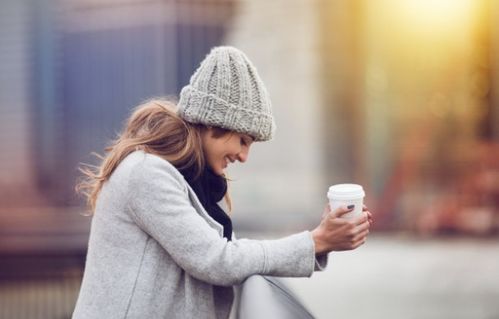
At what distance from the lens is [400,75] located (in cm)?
694

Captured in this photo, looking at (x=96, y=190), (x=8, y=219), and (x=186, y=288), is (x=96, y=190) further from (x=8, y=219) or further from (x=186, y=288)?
(x=8, y=219)

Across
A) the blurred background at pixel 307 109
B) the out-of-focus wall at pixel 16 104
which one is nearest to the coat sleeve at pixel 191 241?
the blurred background at pixel 307 109

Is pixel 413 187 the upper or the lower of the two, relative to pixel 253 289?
lower

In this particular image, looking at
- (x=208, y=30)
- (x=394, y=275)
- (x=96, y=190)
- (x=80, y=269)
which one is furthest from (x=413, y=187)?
(x=96, y=190)

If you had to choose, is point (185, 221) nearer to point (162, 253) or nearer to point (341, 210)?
point (162, 253)

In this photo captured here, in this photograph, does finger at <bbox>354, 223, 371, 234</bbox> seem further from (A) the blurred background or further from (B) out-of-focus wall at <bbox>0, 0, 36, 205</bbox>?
(B) out-of-focus wall at <bbox>0, 0, 36, 205</bbox>

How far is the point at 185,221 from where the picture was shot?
196 cm

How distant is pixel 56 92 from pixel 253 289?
525 centimetres

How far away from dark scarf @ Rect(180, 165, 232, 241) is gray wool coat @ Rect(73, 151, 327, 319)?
0.13 ft

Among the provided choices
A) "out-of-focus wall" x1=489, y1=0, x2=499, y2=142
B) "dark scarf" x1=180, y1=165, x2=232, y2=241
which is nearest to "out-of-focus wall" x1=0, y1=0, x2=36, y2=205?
"out-of-focus wall" x1=489, y1=0, x2=499, y2=142

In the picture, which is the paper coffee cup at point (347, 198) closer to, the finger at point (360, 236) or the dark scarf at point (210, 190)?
the finger at point (360, 236)

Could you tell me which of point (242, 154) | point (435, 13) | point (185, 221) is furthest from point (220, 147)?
point (435, 13)

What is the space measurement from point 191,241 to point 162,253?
91 millimetres

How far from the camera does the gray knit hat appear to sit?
204 centimetres
